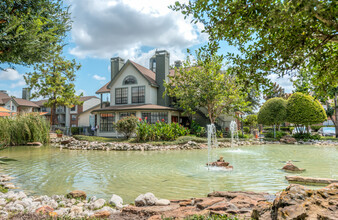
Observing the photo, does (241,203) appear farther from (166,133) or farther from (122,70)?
(122,70)

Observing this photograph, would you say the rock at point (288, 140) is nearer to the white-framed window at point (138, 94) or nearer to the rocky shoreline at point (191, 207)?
the white-framed window at point (138, 94)

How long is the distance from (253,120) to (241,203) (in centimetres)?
3062

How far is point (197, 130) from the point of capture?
22.0 m

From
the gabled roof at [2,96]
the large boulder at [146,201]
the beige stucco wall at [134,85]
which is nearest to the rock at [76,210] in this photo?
the large boulder at [146,201]

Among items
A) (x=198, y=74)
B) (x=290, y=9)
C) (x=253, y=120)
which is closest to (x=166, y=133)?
(x=198, y=74)

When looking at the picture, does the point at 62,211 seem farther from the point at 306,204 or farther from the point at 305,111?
the point at 305,111

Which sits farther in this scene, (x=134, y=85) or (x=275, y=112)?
(x=134, y=85)

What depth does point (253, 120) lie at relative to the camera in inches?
1260

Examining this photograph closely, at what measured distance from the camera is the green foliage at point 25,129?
17.2 meters

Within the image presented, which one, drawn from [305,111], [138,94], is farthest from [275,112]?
[138,94]

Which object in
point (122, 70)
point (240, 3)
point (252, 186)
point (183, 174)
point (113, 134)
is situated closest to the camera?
point (240, 3)

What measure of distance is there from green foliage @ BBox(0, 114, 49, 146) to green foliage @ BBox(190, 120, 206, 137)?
45.0 ft

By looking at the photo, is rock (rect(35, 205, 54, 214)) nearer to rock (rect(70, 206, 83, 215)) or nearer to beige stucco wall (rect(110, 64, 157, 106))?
rock (rect(70, 206, 83, 215))

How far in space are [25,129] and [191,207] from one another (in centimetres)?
1845
